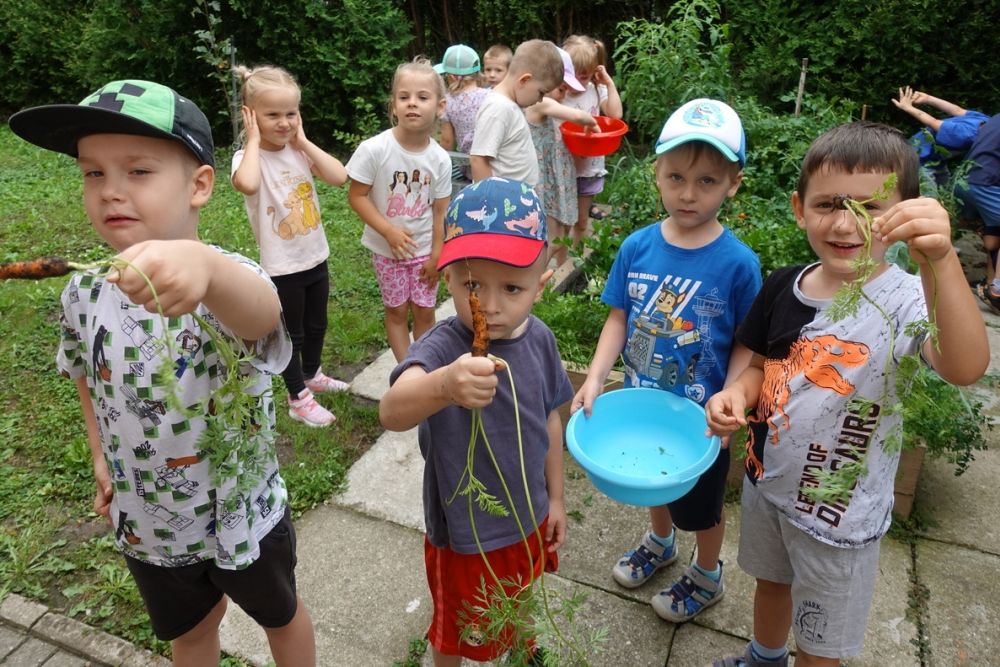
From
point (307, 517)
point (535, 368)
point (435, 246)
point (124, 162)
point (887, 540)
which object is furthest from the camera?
point (435, 246)

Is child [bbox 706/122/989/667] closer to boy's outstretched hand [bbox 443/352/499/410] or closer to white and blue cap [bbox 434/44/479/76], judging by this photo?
boy's outstretched hand [bbox 443/352/499/410]

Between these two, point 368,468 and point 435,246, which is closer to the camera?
point 368,468

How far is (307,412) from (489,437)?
2.28m

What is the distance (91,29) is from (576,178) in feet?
25.5

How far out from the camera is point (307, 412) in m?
3.89

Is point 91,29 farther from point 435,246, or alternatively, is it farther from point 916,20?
point 916,20

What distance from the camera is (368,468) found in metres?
3.56

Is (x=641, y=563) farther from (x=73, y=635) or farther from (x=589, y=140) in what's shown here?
(x=589, y=140)

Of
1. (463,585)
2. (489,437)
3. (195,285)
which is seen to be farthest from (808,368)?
(195,285)

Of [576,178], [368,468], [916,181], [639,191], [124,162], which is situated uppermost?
[124,162]

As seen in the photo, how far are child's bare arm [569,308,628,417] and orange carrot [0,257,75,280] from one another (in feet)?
5.07

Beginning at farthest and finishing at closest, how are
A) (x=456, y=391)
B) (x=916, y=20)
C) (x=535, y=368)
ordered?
(x=916, y=20) < (x=535, y=368) < (x=456, y=391)

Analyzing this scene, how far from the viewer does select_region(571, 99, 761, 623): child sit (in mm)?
2260

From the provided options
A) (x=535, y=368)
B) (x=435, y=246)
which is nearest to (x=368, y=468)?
(x=435, y=246)
